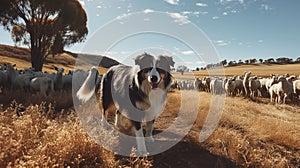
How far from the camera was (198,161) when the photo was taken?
4074mm

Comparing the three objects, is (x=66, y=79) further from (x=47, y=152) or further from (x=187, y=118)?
(x=47, y=152)

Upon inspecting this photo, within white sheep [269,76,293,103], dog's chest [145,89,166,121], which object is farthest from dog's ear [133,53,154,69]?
white sheep [269,76,293,103]

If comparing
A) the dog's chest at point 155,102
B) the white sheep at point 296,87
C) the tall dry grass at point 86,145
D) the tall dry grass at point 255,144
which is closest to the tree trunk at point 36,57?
the tall dry grass at point 86,145

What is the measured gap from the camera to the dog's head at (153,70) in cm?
423

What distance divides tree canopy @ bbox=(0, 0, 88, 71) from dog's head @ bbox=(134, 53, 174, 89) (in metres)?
23.2

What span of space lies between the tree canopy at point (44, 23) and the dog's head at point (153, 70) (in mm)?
23198

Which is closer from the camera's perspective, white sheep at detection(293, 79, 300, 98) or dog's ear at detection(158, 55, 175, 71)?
dog's ear at detection(158, 55, 175, 71)

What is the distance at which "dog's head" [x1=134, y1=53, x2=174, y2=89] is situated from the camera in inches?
166

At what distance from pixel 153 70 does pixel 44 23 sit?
81.6 feet

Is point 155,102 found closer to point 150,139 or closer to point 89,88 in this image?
point 150,139

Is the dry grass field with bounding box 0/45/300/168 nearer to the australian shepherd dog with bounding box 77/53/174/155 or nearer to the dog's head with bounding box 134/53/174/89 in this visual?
the australian shepherd dog with bounding box 77/53/174/155

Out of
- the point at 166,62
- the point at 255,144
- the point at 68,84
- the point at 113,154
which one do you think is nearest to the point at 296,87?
the point at 255,144

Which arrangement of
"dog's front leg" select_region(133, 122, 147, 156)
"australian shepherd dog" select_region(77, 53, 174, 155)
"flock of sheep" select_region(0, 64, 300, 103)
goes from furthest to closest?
1. "flock of sheep" select_region(0, 64, 300, 103)
2. "australian shepherd dog" select_region(77, 53, 174, 155)
3. "dog's front leg" select_region(133, 122, 147, 156)

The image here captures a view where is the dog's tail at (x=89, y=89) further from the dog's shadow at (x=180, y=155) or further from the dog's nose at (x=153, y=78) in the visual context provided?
the dog's nose at (x=153, y=78)
